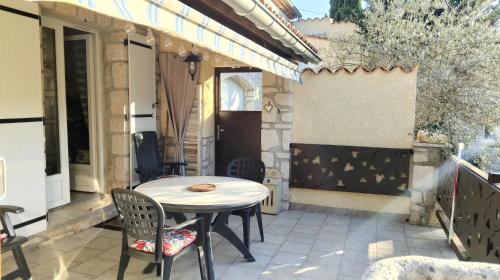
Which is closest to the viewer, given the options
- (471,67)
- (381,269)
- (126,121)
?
(381,269)

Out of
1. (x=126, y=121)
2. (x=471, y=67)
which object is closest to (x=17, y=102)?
(x=126, y=121)

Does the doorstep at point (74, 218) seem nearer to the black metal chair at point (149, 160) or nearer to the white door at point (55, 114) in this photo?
the white door at point (55, 114)

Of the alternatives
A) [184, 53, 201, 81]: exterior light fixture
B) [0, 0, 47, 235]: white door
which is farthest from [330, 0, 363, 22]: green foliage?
[0, 0, 47, 235]: white door

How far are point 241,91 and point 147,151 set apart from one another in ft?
6.04

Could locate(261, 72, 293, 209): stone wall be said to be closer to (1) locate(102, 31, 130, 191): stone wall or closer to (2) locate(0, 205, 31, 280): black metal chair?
(1) locate(102, 31, 130, 191): stone wall

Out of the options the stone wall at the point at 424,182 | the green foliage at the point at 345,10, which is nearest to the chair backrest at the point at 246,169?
the stone wall at the point at 424,182

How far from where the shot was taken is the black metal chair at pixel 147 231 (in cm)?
258

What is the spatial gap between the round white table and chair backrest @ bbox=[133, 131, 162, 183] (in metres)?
1.37

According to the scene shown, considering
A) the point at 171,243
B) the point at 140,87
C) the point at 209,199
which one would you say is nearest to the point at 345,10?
the point at 140,87

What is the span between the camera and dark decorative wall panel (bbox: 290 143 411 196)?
16.1 ft

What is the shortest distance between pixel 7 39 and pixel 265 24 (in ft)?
7.85

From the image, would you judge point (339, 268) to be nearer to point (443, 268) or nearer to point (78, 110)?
point (443, 268)

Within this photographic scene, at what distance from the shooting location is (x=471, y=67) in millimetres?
5910

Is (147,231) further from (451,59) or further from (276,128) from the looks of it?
(451,59)
